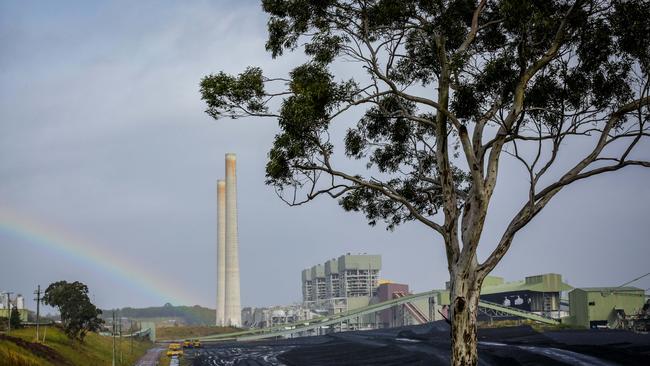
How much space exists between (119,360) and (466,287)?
70.3 meters

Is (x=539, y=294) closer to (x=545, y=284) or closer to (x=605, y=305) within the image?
(x=545, y=284)

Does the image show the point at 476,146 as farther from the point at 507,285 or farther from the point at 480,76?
the point at 507,285

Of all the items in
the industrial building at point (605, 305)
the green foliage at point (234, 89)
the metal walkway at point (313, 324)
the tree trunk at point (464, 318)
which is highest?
the green foliage at point (234, 89)

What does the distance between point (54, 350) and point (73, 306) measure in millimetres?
23271

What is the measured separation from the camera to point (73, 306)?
8619 centimetres

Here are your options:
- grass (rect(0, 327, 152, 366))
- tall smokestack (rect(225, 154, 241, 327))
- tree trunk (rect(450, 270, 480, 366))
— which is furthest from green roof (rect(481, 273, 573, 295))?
tree trunk (rect(450, 270, 480, 366))

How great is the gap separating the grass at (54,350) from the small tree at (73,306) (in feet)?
5.54

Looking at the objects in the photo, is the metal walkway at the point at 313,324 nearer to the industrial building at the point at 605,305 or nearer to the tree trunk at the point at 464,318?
the industrial building at the point at 605,305

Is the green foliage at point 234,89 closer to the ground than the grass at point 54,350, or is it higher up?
higher up

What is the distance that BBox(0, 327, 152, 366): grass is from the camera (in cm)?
4797

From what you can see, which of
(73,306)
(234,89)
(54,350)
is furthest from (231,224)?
(234,89)

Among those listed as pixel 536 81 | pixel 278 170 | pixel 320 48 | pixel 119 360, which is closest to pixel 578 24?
pixel 536 81

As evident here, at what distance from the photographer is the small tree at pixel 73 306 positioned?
85125 mm

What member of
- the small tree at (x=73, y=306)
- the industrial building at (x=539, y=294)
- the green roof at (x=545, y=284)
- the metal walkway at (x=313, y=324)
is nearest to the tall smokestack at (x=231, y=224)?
the metal walkway at (x=313, y=324)
